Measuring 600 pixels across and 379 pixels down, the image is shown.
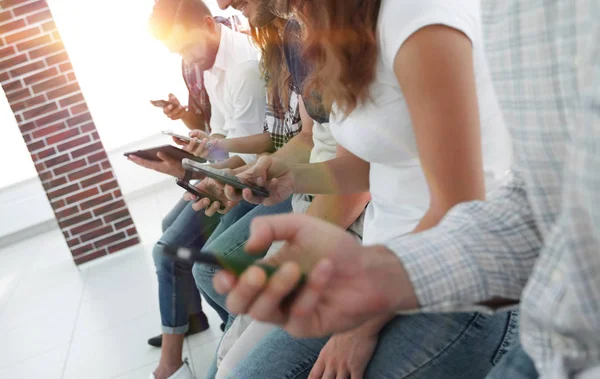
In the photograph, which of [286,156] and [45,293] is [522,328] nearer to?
[286,156]

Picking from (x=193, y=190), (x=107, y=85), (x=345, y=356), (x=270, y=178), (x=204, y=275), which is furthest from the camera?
(x=107, y=85)

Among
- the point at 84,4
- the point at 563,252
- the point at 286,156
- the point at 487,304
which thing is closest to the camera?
the point at 563,252

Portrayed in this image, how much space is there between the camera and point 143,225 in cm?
Result: 434

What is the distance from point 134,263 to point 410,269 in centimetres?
324

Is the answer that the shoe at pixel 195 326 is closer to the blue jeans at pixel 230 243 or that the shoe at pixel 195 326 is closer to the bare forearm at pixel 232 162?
the blue jeans at pixel 230 243

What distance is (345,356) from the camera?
0.96 meters

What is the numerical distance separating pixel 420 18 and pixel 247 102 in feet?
4.66

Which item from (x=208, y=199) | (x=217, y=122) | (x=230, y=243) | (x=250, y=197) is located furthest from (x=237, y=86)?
(x=250, y=197)

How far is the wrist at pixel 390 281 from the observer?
2.04 ft

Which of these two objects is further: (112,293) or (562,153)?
(112,293)

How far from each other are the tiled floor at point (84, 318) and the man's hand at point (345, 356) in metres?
1.35

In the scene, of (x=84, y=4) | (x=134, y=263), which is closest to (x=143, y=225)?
(x=134, y=263)

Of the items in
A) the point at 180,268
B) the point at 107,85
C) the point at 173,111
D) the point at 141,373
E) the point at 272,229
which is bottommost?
the point at 141,373

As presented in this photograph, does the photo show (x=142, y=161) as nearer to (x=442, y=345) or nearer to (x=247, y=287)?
(x=442, y=345)
